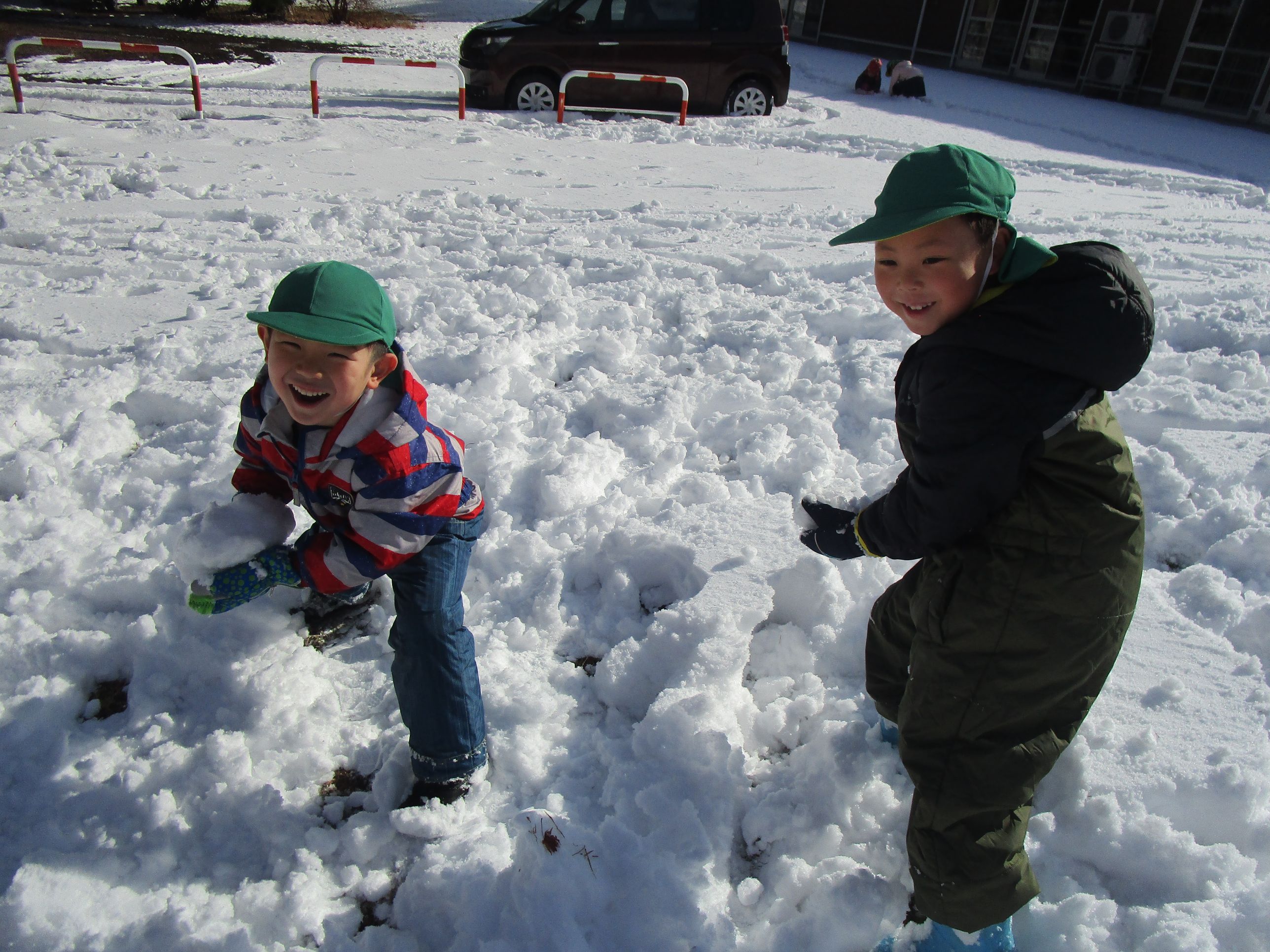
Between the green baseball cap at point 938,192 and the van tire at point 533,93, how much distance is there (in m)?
9.04

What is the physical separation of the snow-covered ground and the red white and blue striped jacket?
35 centimetres

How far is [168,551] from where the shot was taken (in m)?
2.74

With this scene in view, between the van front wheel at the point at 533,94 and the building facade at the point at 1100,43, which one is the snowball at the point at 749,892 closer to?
the van front wheel at the point at 533,94

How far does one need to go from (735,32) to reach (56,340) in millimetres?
8846

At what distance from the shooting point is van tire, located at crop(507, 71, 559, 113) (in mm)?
9641

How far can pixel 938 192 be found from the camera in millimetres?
1511

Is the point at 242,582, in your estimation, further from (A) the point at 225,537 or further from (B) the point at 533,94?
(B) the point at 533,94

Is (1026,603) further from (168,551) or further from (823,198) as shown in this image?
(823,198)

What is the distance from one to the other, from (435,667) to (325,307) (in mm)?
923

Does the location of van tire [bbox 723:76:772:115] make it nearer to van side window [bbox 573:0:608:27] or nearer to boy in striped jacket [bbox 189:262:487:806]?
van side window [bbox 573:0:608:27]

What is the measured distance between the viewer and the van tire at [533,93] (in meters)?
9.64

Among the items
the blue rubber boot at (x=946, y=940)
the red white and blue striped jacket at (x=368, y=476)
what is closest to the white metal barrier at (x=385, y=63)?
the red white and blue striped jacket at (x=368, y=476)

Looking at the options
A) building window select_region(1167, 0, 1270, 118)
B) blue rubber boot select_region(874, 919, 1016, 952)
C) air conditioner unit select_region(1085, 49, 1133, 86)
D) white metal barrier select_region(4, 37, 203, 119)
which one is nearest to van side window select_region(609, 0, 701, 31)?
white metal barrier select_region(4, 37, 203, 119)

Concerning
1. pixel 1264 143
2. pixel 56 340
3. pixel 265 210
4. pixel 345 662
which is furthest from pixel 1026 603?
pixel 1264 143
